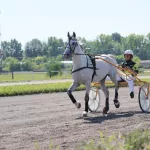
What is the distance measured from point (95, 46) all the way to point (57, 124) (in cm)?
12779

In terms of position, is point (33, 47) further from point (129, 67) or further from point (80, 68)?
point (80, 68)

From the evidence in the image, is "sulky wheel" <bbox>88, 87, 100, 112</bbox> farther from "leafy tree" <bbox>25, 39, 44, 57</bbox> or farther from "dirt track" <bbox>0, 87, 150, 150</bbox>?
"leafy tree" <bbox>25, 39, 44, 57</bbox>

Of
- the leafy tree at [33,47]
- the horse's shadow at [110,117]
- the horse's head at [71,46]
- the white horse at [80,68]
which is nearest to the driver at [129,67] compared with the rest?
the horse's shadow at [110,117]

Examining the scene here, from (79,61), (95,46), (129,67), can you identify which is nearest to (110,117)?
(79,61)

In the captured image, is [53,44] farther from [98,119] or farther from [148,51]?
[98,119]

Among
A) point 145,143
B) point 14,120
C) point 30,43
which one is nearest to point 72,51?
point 14,120

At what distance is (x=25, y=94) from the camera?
19062 mm

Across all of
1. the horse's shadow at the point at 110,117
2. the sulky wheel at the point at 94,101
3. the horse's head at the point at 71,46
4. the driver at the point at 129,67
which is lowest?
A: the horse's shadow at the point at 110,117

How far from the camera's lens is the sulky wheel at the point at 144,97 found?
→ 472 inches

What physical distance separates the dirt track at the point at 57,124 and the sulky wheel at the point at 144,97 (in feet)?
0.78

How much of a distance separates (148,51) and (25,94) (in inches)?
4498

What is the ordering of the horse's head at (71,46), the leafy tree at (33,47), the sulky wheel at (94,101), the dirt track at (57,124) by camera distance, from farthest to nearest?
the leafy tree at (33,47) → the sulky wheel at (94,101) → the horse's head at (71,46) → the dirt track at (57,124)

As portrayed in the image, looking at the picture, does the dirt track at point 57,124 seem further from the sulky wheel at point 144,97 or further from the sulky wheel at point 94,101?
the sulky wheel at point 94,101

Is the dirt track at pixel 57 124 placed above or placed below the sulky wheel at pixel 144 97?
below
